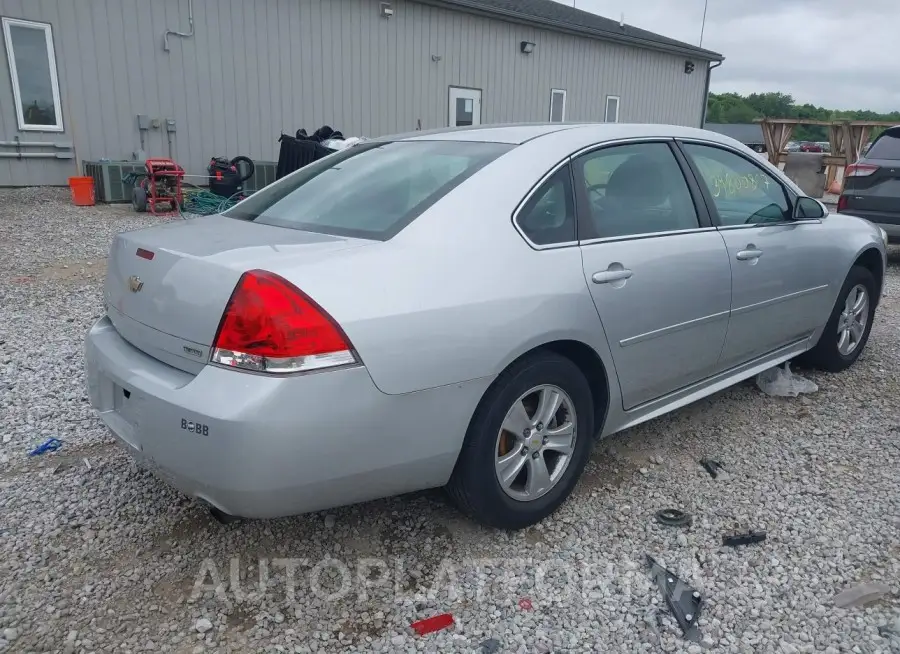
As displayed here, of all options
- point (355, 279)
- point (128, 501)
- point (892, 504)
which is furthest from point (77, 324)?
point (892, 504)

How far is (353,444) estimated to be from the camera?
204 cm

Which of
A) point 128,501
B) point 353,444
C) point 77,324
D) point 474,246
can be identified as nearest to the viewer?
point 353,444

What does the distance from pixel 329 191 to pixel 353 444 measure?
49.4 inches

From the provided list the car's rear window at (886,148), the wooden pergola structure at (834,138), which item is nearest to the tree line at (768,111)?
the wooden pergola structure at (834,138)

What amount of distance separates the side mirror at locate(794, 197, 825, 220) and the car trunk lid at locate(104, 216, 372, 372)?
272 centimetres

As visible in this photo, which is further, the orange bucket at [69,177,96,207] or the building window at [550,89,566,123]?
the building window at [550,89,566,123]

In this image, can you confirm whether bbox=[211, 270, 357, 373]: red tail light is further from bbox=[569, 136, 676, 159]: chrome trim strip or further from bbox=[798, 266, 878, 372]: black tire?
bbox=[798, 266, 878, 372]: black tire

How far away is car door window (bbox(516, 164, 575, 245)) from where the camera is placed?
252 centimetres

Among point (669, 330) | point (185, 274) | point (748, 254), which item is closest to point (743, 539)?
point (669, 330)

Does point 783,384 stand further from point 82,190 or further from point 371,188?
point 82,190

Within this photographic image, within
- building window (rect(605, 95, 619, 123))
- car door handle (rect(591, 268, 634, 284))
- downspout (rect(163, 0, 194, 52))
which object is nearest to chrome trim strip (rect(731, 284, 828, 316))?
Answer: car door handle (rect(591, 268, 634, 284))

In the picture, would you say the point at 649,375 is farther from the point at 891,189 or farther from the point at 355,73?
the point at 355,73

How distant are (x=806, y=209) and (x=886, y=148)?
18.1 ft

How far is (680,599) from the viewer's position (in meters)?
2.28
